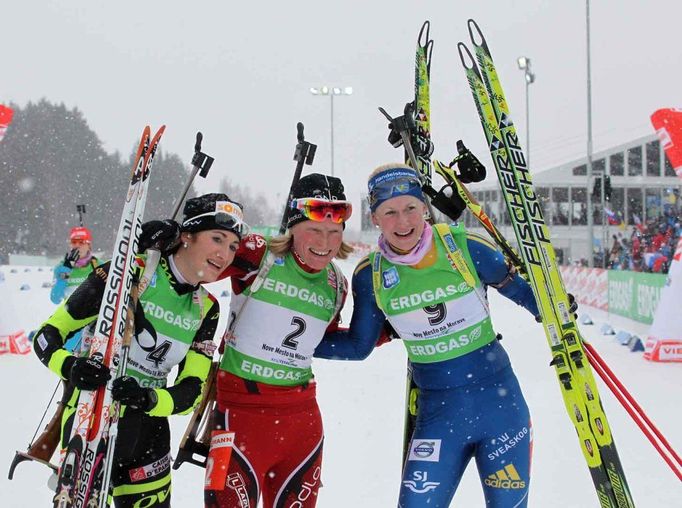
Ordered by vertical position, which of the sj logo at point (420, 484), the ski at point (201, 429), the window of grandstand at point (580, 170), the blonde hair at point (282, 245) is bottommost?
the sj logo at point (420, 484)

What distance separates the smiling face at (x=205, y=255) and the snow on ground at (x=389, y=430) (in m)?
2.48

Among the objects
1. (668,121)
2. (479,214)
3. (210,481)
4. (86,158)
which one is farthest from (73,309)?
(86,158)

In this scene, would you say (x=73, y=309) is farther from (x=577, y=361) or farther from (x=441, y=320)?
(x=577, y=361)

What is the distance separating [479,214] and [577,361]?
99 cm

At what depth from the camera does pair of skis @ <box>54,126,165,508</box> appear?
2.76 m

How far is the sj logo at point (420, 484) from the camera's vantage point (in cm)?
304

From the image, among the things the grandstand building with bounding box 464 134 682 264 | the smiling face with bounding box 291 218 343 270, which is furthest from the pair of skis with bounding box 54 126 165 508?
the grandstand building with bounding box 464 134 682 264

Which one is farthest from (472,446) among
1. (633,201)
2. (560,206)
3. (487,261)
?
(633,201)

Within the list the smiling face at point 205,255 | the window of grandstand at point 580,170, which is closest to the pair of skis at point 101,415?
the smiling face at point 205,255

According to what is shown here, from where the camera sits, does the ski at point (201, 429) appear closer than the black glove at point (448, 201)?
Yes

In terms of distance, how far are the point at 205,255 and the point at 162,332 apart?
412 millimetres

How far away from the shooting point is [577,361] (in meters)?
3.42

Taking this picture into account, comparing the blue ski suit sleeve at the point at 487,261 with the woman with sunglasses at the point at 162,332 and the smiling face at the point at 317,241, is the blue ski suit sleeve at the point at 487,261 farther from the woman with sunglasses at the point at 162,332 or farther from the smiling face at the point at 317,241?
the woman with sunglasses at the point at 162,332

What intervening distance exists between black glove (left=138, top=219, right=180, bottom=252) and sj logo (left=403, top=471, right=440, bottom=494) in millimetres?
1620
